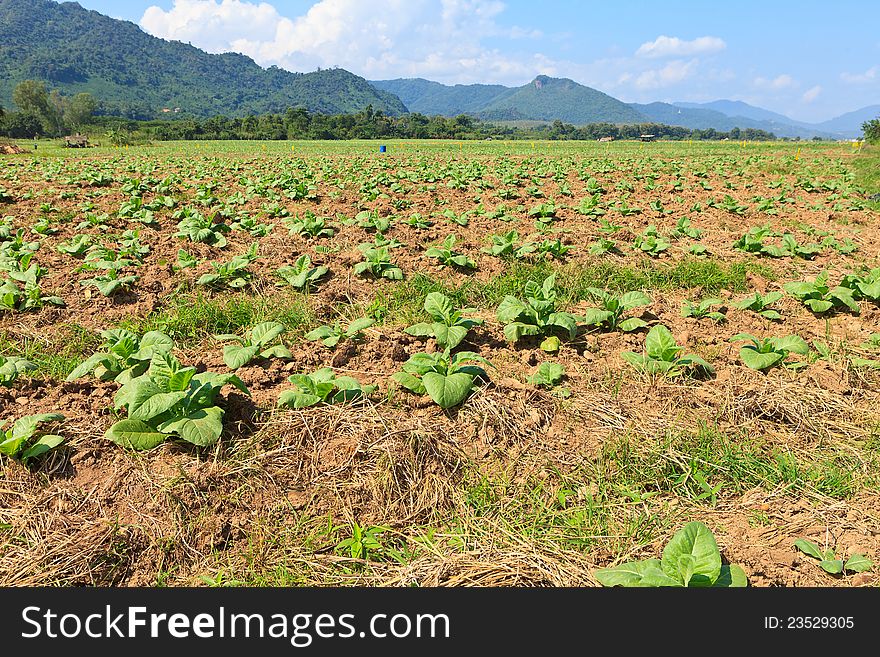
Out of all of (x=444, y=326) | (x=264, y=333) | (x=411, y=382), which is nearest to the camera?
(x=411, y=382)

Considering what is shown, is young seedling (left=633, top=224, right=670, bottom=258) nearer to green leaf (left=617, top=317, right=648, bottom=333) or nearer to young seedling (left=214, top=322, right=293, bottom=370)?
green leaf (left=617, top=317, right=648, bottom=333)

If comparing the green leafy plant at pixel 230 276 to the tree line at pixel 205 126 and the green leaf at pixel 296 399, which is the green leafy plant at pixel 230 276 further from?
the tree line at pixel 205 126

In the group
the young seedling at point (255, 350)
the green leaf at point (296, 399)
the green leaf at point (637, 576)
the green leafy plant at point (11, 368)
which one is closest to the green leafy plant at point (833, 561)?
the green leaf at point (637, 576)

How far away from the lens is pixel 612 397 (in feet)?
11.8

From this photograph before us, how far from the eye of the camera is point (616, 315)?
15.6 ft

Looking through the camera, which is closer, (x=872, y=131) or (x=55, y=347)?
(x=55, y=347)

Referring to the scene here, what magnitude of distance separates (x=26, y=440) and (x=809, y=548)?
4253 mm

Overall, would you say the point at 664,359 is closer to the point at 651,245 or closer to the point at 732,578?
the point at 732,578

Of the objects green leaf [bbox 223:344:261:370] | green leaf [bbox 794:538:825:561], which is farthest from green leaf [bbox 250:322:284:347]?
green leaf [bbox 794:538:825:561]

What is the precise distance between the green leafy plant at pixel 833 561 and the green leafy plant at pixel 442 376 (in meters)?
1.95

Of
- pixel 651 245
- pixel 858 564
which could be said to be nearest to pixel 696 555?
pixel 858 564

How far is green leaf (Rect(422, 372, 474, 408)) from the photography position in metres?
3.22

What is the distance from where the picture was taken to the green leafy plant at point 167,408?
283 cm

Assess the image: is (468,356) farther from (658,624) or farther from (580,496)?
(658,624)
